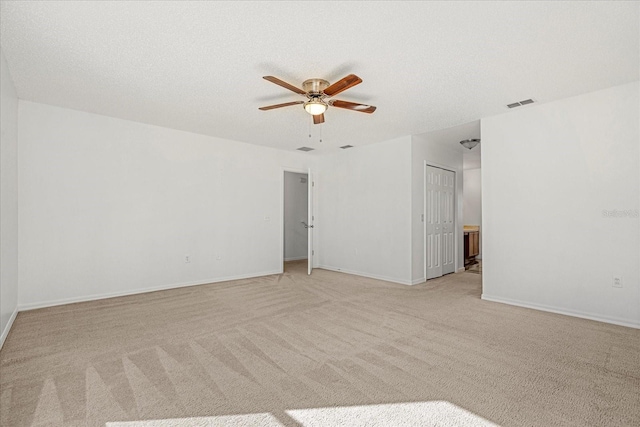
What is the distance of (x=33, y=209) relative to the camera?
3984 mm

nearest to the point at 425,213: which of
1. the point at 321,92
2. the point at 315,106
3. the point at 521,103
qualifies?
the point at 521,103

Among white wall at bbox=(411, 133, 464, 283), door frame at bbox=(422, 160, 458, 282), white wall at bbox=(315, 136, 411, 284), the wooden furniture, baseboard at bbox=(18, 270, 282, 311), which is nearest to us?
baseboard at bbox=(18, 270, 282, 311)

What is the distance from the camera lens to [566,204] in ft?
12.3

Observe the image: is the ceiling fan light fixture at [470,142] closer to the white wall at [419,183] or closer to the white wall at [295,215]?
the white wall at [419,183]

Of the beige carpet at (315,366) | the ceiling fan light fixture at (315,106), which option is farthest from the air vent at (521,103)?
the beige carpet at (315,366)

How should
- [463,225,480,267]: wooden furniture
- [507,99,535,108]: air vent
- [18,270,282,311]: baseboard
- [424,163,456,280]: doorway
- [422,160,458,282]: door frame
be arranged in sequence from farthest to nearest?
1. [463,225,480,267]: wooden furniture
2. [424,163,456,280]: doorway
3. [422,160,458,282]: door frame
4. [18,270,282,311]: baseboard
5. [507,99,535,108]: air vent

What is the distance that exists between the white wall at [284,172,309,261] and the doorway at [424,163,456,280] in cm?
373

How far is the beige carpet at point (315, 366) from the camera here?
1855 mm

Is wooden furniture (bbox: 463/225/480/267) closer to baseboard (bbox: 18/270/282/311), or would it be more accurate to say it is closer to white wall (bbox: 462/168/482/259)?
white wall (bbox: 462/168/482/259)

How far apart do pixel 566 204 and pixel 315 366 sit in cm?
348

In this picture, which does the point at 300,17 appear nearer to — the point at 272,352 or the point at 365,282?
the point at 272,352

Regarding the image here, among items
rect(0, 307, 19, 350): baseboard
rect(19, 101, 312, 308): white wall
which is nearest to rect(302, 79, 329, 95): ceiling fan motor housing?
rect(19, 101, 312, 308): white wall

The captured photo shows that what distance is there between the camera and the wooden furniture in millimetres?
7582

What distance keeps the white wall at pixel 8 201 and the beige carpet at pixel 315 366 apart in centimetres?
28
